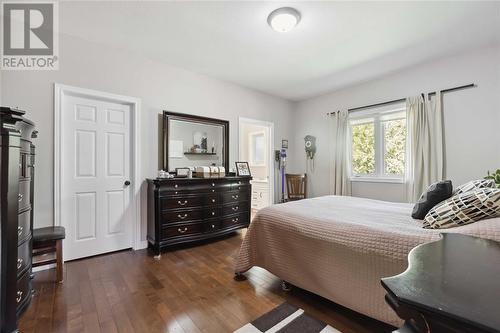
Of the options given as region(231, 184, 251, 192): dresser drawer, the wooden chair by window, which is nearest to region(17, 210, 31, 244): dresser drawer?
region(231, 184, 251, 192): dresser drawer

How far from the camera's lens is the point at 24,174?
1675 millimetres

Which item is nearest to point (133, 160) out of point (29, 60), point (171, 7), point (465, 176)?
point (29, 60)

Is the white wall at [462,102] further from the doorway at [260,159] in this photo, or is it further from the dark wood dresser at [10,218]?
the dark wood dresser at [10,218]

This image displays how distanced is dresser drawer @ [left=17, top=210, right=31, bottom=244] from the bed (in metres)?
1.72

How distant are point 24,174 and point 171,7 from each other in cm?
192

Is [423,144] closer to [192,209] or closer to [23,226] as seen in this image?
[192,209]

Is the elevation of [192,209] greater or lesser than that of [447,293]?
lesser

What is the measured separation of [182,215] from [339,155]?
3036 millimetres

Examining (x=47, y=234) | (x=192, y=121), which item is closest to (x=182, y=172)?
(x=192, y=121)

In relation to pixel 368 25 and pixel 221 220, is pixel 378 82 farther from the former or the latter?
pixel 221 220

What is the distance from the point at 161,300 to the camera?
1878 mm

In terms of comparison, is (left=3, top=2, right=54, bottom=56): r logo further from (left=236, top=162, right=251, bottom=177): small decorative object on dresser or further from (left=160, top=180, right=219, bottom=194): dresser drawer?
(left=236, top=162, right=251, bottom=177): small decorative object on dresser

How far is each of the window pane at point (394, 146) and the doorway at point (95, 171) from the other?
3992 millimetres

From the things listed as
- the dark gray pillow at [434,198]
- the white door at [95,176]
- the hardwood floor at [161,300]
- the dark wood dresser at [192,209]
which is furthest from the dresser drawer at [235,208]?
the dark gray pillow at [434,198]
